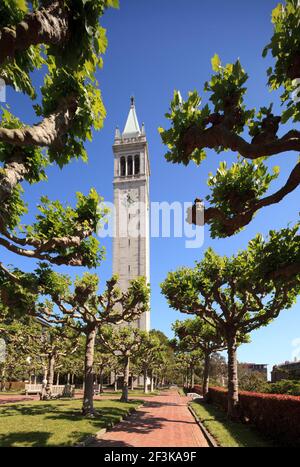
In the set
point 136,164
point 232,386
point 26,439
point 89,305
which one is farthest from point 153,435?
point 136,164

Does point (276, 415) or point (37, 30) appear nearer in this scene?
point (37, 30)

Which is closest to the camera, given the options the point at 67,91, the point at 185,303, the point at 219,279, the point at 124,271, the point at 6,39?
the point at 6,39

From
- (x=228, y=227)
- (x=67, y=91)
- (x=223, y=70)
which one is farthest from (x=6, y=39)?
(x=228, y=227)

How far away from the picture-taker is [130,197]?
80.4 metres

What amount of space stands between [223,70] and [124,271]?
6967 cm

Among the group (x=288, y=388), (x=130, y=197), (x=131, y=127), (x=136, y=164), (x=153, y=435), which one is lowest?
(x=288, y=388)

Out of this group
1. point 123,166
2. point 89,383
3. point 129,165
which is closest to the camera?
point 89,383

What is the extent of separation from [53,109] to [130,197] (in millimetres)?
73335

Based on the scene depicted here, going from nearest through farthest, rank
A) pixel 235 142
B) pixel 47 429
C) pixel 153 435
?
1. pixel 235 142
2. pixel 47 429
3. pixel 153 435

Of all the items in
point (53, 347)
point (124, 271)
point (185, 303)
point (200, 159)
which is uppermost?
point (124, 271)

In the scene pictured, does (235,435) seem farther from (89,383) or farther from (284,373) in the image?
(284,373)

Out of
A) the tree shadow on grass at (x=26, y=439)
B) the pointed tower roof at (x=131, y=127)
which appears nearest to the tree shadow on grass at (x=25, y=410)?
the tree shadow on grass at (x=26, y=439)

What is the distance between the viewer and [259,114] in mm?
7344

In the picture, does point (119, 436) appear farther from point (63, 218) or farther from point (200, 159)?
point (200, 159)
